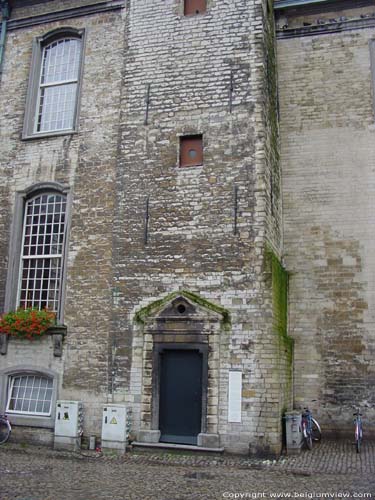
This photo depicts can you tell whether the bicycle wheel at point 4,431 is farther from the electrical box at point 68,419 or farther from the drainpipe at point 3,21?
the drainpipe at point 3,21

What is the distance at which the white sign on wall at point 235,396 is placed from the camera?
9930 mm

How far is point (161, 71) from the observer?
12133 millimetres

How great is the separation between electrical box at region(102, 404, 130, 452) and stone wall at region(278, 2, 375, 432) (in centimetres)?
388

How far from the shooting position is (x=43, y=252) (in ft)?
40.9

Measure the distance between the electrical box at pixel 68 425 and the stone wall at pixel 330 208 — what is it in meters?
4.68

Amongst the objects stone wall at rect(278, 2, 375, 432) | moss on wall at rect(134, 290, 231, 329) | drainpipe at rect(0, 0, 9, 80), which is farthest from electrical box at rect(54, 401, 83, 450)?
drainpipe at rect(0, 0, 9, 80)

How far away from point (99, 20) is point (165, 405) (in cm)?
918

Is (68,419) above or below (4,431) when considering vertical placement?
above

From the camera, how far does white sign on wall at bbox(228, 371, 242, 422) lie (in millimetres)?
9930

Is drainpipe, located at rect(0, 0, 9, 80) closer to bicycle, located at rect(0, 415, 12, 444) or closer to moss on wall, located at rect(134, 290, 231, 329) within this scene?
moss on wall, located at rect(134, 290, 231, 329)

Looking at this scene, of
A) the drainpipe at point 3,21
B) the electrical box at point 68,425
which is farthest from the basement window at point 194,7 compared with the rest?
the electrical box at point 68,425

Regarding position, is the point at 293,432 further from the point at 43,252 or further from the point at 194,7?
the point at 194,7

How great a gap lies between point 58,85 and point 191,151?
4266 millimetres

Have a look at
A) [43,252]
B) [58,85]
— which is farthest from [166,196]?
[58,85]
